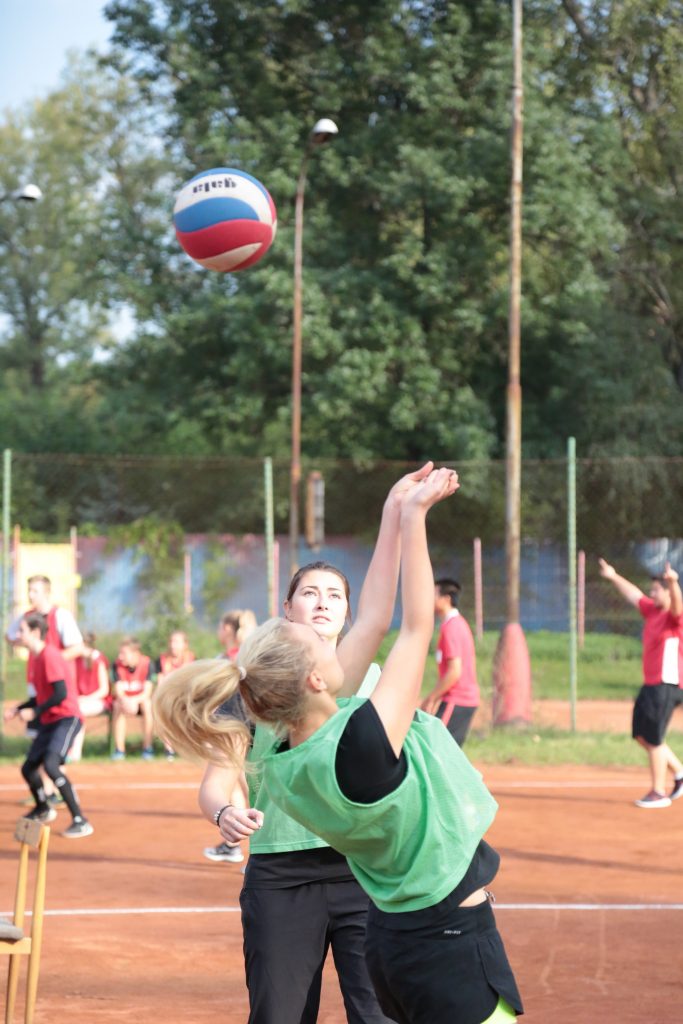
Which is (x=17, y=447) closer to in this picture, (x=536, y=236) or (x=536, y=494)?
(x=536, y=236)

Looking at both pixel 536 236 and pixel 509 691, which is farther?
pixel 536 236

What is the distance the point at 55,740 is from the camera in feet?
32.6

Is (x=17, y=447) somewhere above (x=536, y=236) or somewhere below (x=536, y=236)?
below

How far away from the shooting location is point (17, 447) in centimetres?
3856

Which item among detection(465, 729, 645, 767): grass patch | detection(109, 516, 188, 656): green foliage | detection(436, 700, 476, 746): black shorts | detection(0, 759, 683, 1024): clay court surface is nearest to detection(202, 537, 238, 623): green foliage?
detection(109, 516, 188, 656): green foliage

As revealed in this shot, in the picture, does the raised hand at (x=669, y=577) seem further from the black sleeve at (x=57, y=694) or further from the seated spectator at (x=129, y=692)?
→ the seated spectator at (x=129, y=692)

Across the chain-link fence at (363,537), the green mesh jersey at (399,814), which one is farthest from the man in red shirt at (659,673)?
the green mesh jersey at (399,814)

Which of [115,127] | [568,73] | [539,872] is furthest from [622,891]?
[115,127]

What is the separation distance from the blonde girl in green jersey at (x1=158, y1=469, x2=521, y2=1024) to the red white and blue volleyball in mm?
5184

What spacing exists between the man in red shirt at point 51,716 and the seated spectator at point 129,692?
3562mm

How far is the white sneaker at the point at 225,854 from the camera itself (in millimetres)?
9086

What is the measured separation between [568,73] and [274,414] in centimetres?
988

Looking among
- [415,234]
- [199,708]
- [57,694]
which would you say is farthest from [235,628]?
[415,234]

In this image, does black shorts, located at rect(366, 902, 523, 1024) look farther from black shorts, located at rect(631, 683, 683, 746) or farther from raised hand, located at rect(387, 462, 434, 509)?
black shorts, located at rect(631, 683, 683, 746)
